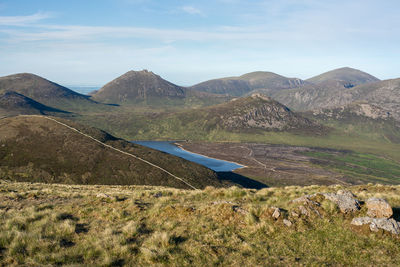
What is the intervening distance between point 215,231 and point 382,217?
11362mm

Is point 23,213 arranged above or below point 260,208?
below

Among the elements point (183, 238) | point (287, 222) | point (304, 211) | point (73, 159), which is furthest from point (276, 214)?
point (73, 159)

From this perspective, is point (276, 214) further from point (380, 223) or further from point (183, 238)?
point (183, 238)

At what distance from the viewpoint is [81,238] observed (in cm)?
1512


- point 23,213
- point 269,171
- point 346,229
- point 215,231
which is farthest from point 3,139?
point 269,171

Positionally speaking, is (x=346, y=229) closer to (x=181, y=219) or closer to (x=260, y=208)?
(x=260, y=208)

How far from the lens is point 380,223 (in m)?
16.2

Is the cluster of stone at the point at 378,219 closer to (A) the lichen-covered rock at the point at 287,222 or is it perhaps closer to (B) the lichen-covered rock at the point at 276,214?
(A) the lichen-covered rock at the point at 287,222

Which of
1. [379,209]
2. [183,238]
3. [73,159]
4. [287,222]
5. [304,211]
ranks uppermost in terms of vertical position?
[379,209]

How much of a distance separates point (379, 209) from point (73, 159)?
70386mm

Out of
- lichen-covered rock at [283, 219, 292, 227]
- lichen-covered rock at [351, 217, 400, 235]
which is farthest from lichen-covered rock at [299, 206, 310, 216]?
lichen-covered rock at [351, 217, 400, 235]

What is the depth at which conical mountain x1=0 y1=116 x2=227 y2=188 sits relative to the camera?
62.8 meters

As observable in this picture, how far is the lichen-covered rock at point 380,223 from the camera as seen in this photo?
15768 mm

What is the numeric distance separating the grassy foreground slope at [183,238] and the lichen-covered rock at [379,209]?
2.06ft
